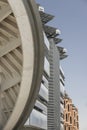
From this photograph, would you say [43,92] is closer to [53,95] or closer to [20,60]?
[53,95]

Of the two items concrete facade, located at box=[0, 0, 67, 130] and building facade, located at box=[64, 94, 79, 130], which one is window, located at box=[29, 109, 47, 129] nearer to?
concrete facade, located at box=[0, 0, 67, 130]

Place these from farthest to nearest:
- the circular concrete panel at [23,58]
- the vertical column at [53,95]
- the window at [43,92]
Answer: the vertical column at [53,95] → the window at [43,92] → the circular concrete panel at [23,58]

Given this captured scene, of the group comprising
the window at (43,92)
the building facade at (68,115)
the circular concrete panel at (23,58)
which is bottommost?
the circular concrete panel at (23,58)

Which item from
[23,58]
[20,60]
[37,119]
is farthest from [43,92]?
[23,58]

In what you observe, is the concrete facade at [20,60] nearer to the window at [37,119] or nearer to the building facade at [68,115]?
the window at [37,119]

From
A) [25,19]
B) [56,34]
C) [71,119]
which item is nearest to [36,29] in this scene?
[25,19]

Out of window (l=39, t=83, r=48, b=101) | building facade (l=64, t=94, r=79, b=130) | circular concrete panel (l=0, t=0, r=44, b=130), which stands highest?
building facade (l=64, t=94, r=79, b=130)

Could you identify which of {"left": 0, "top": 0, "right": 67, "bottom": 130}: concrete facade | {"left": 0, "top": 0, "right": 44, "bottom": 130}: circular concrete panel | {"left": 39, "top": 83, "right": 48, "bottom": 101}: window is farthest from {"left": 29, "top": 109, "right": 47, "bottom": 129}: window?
{"left": 0, "top": 0, "right": 44, "bottom": 130}: circular concrete panel

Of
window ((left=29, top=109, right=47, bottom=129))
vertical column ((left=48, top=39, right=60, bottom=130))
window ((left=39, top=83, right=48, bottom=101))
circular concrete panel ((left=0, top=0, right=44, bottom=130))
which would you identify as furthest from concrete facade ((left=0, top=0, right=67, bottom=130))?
vertical column ((left=48, top=39, right=60, bottom=130))

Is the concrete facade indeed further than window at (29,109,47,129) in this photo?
No

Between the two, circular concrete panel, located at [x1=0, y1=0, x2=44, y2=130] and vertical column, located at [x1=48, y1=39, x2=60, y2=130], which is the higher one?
vertical column, located at [x1=48, y1=39, x2=60, y2=130]

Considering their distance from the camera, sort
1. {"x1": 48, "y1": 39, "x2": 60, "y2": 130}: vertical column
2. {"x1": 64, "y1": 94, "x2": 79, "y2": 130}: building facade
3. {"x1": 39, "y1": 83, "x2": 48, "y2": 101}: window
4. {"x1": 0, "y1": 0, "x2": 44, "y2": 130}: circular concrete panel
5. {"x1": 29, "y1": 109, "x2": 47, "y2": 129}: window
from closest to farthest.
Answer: {"x1": 0, "y1": 0, "x2": 44, "y2": 130}: circular concrete panel, {"x1": 29, "y1": 109, "x2": 47, "y2": 129}: window, {"x1": 39, "y1": 83, "x2": 48, "y2": 101}: window, {"x1": 48, "y1": 39, "x2": 60, "y2": 130}: vertical column, {"x1": 64, "y1": 94, "x2": 79, "y2": 130}: building facade

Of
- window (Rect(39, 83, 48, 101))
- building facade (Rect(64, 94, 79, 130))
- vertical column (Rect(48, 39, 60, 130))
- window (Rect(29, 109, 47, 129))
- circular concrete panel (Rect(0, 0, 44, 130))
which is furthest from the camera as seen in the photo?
building facade (Rect(64, 94, 79, 130))

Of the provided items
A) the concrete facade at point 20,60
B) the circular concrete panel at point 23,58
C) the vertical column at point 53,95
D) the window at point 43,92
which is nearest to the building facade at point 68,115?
the vertical column at point 53,95
